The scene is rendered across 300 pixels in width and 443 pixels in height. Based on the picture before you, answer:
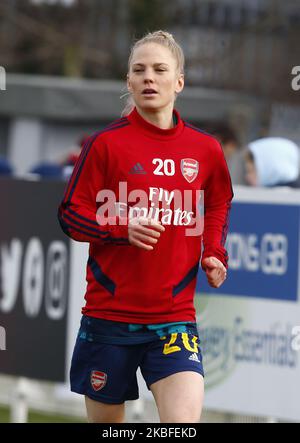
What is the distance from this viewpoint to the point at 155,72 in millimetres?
5762

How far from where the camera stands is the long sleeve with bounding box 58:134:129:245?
5680 mm

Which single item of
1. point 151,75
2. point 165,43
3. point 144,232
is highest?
point 165,43

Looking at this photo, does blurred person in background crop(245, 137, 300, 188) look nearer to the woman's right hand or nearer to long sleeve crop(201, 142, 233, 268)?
long sleeve crop(201, 142, 233, 268)

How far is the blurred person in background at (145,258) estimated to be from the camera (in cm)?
571

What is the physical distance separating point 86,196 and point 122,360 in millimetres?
693

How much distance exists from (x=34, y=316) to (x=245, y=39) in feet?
61.0

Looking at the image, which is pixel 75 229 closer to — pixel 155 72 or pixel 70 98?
pixel 155 72

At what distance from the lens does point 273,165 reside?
917 cm

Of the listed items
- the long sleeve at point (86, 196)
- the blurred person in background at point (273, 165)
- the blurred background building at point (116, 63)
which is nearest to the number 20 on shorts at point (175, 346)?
the long sleeve at point (86, 196)

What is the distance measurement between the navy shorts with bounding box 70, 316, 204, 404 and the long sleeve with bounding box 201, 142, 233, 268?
361 millimetres

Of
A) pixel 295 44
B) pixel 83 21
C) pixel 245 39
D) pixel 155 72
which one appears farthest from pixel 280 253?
pixel 83 21

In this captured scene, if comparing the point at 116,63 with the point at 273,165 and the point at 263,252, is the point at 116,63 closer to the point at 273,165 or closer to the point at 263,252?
the point at 273,165

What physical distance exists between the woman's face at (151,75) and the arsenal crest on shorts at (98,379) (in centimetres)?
112

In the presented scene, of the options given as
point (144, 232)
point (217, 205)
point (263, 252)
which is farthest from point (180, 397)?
point (263, 252)
